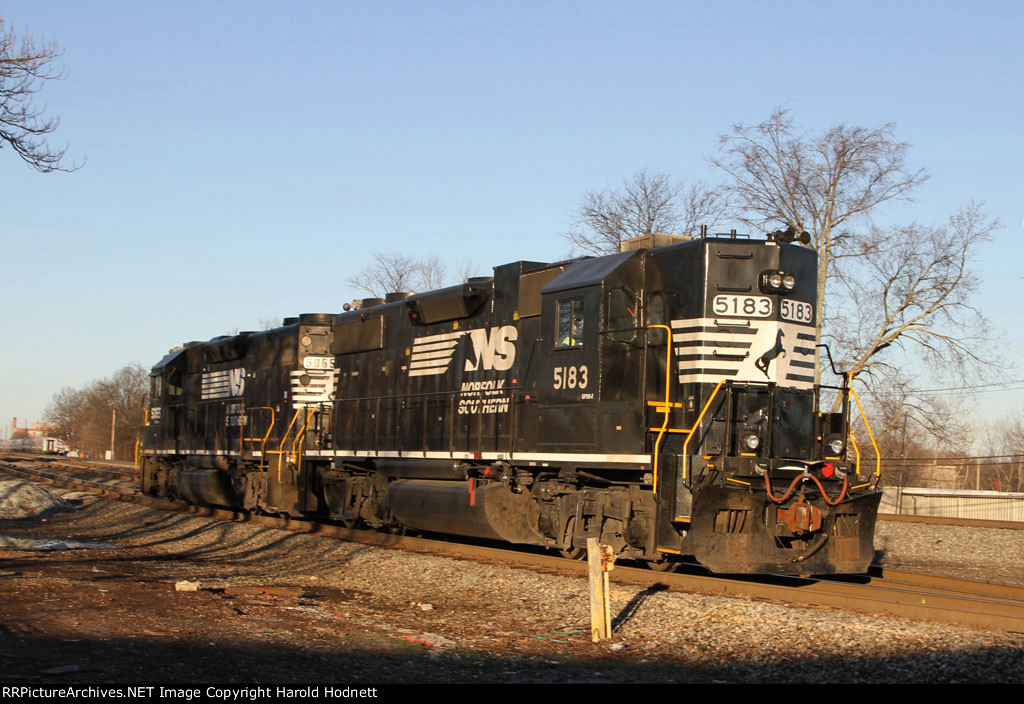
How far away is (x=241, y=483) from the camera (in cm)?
2162

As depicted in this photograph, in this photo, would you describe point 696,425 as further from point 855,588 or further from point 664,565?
point 855,588

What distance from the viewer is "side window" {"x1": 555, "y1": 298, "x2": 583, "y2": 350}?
12102 millimetres

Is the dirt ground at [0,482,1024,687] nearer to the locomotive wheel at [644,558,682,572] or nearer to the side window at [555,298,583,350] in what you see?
the locomotive wheel at [644,558,682,572]

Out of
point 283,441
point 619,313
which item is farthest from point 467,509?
point 283,441

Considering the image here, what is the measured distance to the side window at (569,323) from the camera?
12102 millimetres

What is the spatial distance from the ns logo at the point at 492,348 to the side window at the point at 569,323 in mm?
1419

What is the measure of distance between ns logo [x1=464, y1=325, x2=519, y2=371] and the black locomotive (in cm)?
4

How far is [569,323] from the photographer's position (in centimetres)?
1230

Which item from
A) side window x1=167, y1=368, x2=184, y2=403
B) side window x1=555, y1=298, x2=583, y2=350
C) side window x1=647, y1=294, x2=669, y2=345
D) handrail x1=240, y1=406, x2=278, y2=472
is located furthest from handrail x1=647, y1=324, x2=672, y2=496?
side window x1=167, y1=368, x2=184, y2=403

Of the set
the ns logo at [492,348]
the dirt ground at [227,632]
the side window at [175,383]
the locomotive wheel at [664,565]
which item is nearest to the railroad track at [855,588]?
the locomotive wheel at [664,565]

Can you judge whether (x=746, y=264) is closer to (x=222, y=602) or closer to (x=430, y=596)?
(x=430, y=596)

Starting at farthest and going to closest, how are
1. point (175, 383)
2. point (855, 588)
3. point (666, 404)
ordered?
point (175, 383) < point (666, 404) < point (855, 588)

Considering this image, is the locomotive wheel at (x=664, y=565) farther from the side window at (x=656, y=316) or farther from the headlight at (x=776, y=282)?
the headlight at (x=776, y=282)

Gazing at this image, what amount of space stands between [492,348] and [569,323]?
237 centimetres
